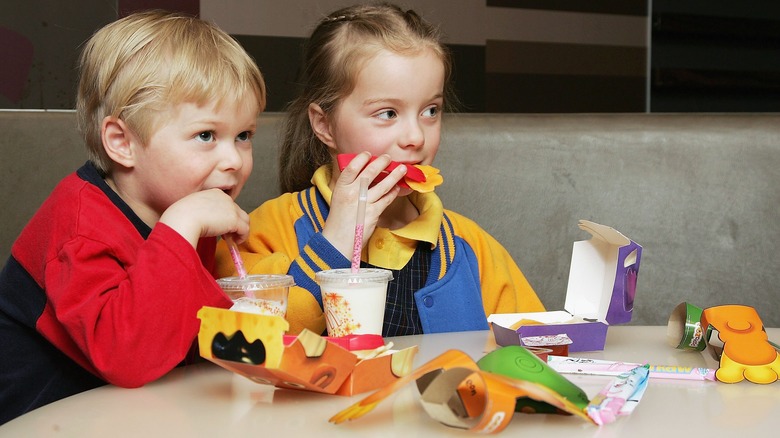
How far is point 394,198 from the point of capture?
1441 mm

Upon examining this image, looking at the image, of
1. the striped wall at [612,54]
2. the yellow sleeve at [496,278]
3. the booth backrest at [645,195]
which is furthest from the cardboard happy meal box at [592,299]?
the striped wall at [612,54]

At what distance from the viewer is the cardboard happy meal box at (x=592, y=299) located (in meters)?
1.08

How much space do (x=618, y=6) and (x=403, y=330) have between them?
8.36ft

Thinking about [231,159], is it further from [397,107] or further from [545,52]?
[545,52]

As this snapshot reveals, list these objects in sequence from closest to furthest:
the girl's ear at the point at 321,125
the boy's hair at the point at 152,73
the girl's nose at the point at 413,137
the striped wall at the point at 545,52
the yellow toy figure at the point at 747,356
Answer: the yellow toy figure at the point at 747,356
the boy's hair at the point at 152,73
the girl's nose at the point at 413,137
the girl's ear at the point at 321,125
the striped wall at the point at 545,52

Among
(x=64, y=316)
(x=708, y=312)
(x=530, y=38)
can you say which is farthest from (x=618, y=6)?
(x=64, y=316)

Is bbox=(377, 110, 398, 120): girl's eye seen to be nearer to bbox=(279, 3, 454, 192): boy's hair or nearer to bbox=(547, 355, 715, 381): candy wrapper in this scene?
bbox=(279, 3, 454, 192): boy's hair

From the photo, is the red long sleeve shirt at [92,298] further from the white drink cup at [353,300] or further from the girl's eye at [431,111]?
the girl's eye at [431,111]

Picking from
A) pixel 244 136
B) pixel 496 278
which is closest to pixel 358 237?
pixel 244 136

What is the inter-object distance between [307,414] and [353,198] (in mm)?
608

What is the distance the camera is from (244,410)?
0.81m

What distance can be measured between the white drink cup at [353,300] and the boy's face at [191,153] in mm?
262

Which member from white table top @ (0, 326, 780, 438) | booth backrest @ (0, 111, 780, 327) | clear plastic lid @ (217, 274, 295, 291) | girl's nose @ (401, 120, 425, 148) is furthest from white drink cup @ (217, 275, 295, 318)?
booth backrest @ (0, 111, 780, 327)

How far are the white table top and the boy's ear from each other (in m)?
0.39
